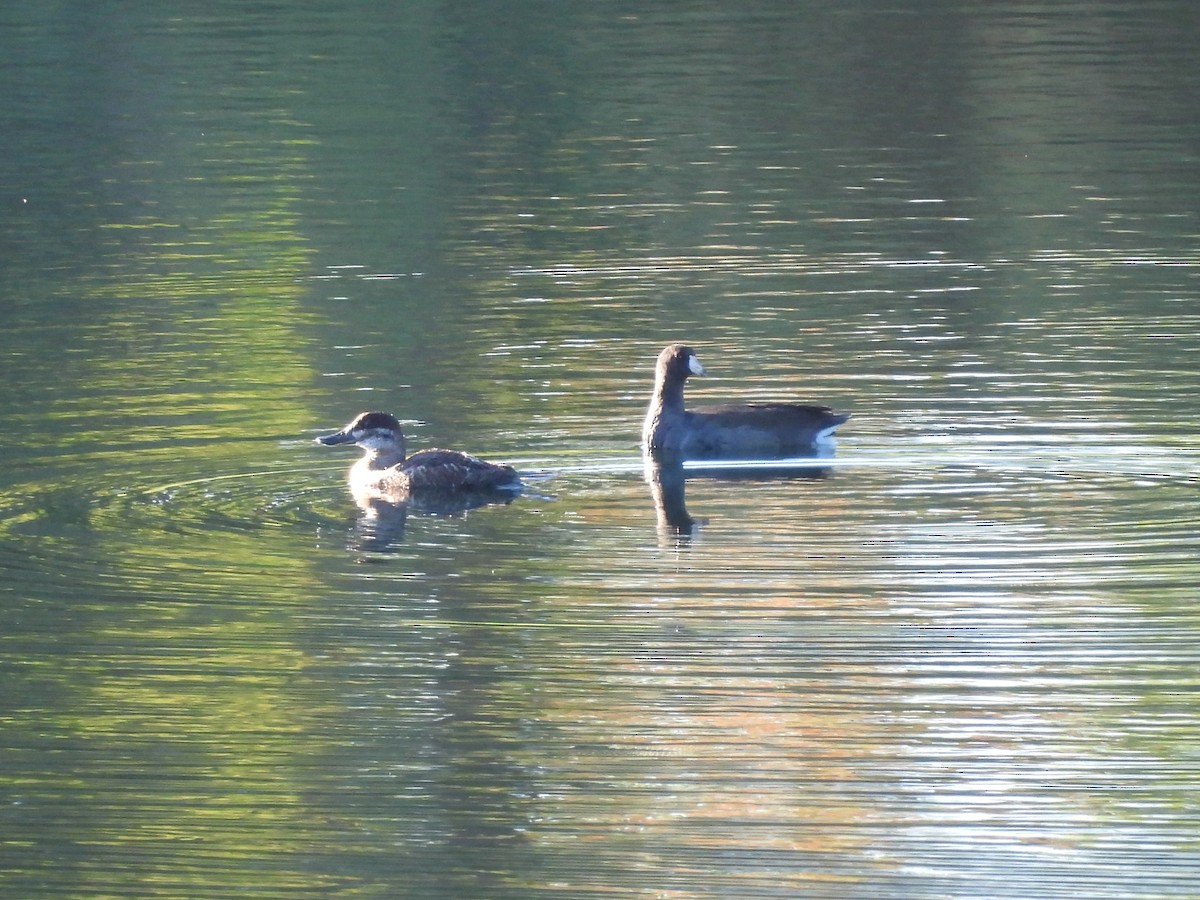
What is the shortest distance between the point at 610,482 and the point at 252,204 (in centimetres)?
1201

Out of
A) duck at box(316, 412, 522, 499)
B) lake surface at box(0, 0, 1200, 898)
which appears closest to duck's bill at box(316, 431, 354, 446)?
duck at box(316, 412, 522, 499)

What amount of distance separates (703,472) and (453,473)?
1.72m

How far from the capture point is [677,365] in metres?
14.7

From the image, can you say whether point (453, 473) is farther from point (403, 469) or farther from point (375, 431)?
point (375, 431)

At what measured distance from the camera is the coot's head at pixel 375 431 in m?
13.8

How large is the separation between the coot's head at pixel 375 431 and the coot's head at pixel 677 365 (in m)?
1.73

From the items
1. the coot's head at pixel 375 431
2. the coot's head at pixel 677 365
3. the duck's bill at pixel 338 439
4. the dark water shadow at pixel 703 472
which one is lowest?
the dark water shadow at pixel 703 472

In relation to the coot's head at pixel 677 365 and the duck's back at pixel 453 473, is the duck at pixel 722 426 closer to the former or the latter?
the coot's head at pixel 677 365

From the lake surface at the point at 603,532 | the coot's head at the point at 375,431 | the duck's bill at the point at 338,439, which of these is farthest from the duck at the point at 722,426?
the duck's bill at the point at 338,439

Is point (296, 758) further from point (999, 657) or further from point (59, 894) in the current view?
point (999, 657)

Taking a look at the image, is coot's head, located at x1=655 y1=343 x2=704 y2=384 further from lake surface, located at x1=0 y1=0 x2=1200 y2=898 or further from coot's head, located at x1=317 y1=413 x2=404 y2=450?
coot's head, located at x1=317 y1=413 x2=404 y2=450

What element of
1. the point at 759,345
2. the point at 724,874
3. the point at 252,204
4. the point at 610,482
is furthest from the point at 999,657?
the point at 252,204

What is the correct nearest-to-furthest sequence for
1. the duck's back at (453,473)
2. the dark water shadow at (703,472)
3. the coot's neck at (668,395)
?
the duck's back at (453,473)
the dark water shadow at (703,472)
the coot's neck at (668,395)

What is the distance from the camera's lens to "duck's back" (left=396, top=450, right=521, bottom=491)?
42.8ft
